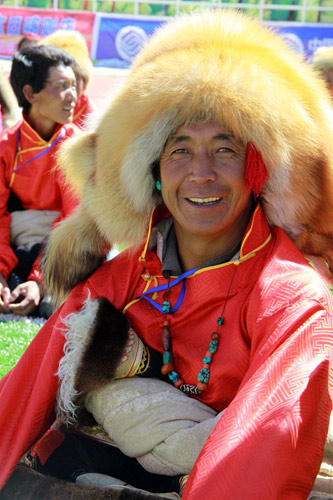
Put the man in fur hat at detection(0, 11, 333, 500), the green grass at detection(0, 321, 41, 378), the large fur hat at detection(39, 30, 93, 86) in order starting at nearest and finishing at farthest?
1. the man in fur hat at detection(0, 11, 333, 500)
2. the green grass at detection(0, 321, 41, 378)
3. the large fur hat at detection(39, 30, 93, 86)

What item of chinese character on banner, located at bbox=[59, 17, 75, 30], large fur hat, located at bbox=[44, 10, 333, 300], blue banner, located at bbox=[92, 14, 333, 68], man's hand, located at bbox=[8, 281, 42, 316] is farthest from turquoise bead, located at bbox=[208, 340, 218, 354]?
chinese character on banner, located at bbox=[59, 17, 75, 30]

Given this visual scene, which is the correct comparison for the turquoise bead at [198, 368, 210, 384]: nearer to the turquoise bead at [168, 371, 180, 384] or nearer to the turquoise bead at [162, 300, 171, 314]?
the turquoise bead at [168, 371, 180, 384]

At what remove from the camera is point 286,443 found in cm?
150

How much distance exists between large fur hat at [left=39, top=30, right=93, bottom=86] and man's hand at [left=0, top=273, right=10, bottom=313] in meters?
1.97

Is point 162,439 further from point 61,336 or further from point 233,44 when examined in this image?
point 233,44

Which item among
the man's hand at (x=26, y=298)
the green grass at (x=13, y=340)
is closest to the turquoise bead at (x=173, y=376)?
the green grass at (x=13, y=340)

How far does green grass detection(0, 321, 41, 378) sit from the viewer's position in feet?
11.1

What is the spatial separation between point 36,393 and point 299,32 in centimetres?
976

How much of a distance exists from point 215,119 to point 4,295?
105 inches

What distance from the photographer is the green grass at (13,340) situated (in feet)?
11.1

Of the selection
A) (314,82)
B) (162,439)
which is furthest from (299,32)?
(162,439)

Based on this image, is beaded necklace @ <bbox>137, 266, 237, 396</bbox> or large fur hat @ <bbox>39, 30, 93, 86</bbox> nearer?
beaded necklace @ <bbox>137, 266, 237, 396</bbox>

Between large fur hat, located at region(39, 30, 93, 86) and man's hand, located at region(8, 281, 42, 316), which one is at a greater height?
large fur hat, located at region(39, 30, 93, 86)

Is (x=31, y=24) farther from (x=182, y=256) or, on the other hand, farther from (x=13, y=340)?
(x=182, y=256)
